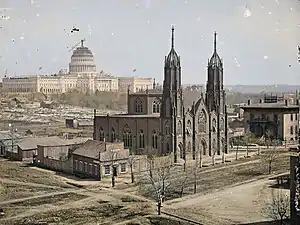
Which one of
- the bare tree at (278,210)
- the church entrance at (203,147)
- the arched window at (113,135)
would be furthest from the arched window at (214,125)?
the bare tree at (278,210)

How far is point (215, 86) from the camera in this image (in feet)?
72.0

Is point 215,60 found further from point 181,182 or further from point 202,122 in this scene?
point 181,182

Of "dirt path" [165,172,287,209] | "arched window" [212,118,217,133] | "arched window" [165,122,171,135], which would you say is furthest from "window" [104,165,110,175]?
"arched window" [212,118,217,133]

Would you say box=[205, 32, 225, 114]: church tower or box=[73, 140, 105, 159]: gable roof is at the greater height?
box=[205, 32, 225, 114]: church tower

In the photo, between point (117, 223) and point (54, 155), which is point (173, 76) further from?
point (117, 223)

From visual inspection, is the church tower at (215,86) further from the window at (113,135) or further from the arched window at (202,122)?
the window at (113,135)

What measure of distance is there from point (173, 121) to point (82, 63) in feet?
95.9

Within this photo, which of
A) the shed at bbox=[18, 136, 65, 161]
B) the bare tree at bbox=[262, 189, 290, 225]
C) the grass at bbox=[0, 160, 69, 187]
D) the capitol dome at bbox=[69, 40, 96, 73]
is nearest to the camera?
the bare tree at bbox=[262, 189, 290, 225]

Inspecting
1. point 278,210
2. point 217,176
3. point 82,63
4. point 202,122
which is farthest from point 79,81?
point 278,210

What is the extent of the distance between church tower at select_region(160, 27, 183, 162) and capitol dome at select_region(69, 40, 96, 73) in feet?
76.4

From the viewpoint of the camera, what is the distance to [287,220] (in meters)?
9.63

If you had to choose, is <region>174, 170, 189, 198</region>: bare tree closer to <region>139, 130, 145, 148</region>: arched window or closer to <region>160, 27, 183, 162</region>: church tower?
<region>160, 27, 183, 162</region>: church tower

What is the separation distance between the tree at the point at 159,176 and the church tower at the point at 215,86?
15.0ft

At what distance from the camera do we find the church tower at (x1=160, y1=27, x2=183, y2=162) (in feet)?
62.7
